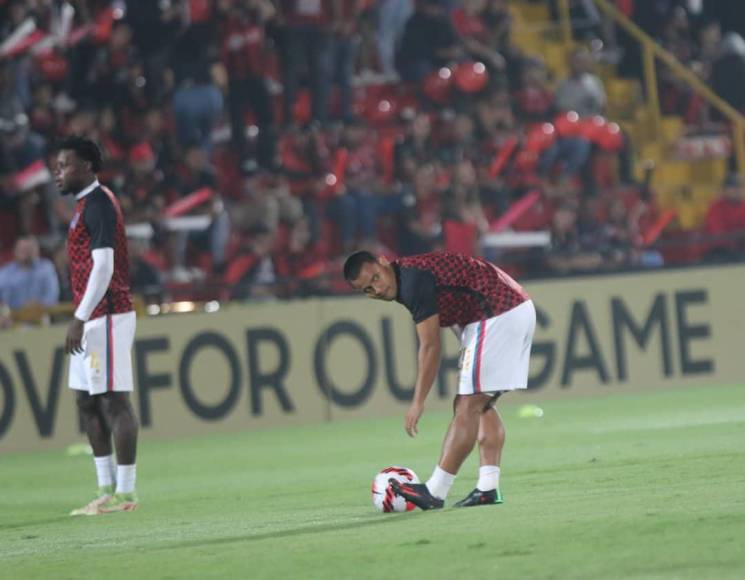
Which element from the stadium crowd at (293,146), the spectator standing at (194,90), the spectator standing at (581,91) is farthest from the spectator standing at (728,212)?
the spectator standing at (194,90)

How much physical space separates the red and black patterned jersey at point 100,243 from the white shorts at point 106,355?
0.07 meters

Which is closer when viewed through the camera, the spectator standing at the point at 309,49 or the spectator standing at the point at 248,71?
the spectator standing at the point at 248,71

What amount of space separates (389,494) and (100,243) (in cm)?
255

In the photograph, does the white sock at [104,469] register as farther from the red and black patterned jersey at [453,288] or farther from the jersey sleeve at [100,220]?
the red and black patterned jersey at [453,288]

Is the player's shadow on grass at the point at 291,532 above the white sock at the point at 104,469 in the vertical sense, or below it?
below

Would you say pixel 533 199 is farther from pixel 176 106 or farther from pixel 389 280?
pixel 389 280

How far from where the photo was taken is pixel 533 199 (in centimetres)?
2353

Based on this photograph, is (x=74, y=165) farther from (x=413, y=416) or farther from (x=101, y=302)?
(x=413, y=416)

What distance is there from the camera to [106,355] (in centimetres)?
1171

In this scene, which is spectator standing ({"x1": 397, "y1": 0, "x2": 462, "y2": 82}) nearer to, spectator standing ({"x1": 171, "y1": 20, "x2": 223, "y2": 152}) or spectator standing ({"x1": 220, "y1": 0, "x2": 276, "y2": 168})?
spectator standing ({"x1": 220, "y1": 0, "x2": 276, "y2": 168})

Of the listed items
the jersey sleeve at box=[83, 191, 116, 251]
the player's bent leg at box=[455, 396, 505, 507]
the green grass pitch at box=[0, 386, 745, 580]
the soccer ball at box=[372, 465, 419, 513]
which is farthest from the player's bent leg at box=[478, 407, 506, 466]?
the jersey sleeve at box=[83, 191, 116, 251]

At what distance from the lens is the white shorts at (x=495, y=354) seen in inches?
408

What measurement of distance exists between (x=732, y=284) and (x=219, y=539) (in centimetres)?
1239

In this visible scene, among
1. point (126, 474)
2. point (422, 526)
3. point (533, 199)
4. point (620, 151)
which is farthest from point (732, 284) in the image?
point (422, 526)
